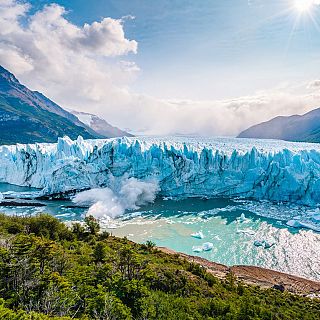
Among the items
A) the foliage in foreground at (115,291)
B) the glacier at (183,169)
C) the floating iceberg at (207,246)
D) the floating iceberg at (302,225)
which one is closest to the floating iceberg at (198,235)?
the floating iceberg at (207,246)

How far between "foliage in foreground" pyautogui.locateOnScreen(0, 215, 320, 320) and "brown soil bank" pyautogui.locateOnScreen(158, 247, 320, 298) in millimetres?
1077

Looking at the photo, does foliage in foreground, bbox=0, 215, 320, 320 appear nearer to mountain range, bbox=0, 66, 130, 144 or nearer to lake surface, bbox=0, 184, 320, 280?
lake surface, bbox=0, 184, 320, 280

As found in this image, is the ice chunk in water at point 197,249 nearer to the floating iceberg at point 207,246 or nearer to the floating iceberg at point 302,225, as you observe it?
the floating iceberg at point 207,246

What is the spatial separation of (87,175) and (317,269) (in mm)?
20212

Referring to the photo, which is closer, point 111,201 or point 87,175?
point 111,201

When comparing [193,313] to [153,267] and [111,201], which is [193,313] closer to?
[153,267]

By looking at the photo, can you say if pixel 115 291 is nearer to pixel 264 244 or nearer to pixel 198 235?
pixel 198 235

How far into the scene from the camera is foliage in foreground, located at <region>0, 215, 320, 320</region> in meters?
6.90

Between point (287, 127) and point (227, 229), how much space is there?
296 feet

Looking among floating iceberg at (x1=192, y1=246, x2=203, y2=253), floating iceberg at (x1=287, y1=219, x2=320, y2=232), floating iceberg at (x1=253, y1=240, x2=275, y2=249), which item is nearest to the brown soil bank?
floating iceberg at (x1=192, y1=246, x2=203, y2=253)

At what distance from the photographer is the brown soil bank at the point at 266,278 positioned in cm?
1213

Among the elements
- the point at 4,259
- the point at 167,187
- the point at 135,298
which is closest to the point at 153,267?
the point at 135,298

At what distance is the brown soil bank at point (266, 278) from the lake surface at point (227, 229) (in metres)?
0.46

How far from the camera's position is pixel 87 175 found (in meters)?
27.6
